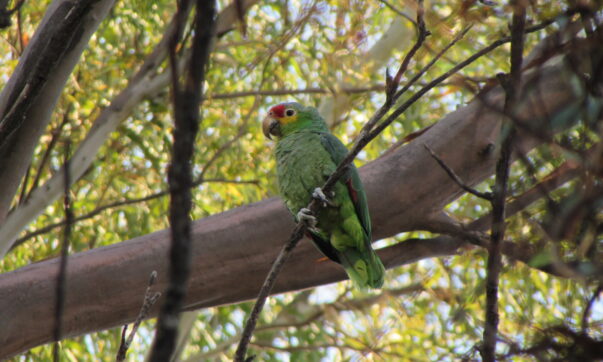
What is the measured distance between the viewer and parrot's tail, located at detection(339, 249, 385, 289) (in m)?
2.44

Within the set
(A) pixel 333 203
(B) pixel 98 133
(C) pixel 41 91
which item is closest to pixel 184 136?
(C) pixel 41 91

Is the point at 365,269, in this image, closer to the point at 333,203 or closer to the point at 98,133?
the point at 333,203

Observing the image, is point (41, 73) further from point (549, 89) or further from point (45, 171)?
point (45, 171)

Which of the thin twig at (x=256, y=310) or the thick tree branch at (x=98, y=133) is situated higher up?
the thick tree branch at (x=98, y=133)

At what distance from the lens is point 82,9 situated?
1840 millimetres

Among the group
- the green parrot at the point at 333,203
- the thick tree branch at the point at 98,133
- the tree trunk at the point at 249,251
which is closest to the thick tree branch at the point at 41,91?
the thick tree branch at the point at 98,133

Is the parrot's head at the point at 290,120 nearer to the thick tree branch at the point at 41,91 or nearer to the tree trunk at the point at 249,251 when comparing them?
the tree trunk at the point at 249,251

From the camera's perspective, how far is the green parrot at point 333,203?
96.5 inches

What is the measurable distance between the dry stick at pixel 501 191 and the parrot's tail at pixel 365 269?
1.02 metres

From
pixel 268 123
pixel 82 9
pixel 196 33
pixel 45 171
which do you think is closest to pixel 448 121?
pixel 268 123

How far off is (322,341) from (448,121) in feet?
6.05

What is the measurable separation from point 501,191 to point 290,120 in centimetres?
161

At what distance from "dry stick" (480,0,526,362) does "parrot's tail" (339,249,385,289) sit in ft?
3.36

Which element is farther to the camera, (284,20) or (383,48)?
(383,48)
